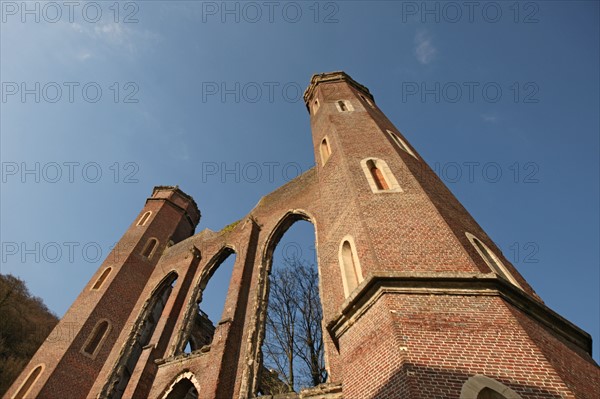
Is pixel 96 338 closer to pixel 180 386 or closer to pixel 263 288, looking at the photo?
pixel 180 386

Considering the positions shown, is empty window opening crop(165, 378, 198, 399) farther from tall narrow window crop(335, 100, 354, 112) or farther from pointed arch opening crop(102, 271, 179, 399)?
tall narrow window crop(335, 100, 354, 112)

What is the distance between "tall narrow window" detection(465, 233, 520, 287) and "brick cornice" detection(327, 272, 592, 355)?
3.43ft

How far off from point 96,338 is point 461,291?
13.6 m

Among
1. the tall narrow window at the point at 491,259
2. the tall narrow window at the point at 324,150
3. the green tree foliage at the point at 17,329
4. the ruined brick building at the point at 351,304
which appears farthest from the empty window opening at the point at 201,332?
the green tree foliage at the point at 17,329

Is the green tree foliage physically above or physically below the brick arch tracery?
above

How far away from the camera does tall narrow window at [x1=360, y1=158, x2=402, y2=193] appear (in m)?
9.34

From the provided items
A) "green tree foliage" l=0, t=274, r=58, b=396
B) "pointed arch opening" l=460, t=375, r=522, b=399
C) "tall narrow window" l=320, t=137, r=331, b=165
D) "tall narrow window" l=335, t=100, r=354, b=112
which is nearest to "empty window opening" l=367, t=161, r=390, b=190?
"tall narrow window" l=320, t=137, r=331, b=165

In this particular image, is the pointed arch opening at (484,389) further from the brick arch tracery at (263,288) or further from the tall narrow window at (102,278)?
the tall narrow window at (102,278)

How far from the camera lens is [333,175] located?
1127 cm

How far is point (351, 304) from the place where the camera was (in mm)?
6801

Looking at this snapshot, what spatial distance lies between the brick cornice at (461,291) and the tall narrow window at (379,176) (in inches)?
124

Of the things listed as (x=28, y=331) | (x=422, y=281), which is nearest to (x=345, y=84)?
(x=422, y=281)

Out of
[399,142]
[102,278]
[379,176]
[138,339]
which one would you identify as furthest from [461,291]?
[102,278]

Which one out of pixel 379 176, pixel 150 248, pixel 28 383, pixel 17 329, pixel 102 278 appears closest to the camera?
pixel 379 176
